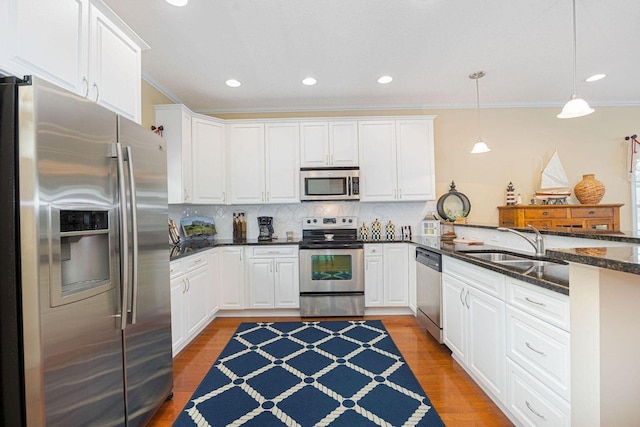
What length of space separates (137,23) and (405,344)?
3498 mm

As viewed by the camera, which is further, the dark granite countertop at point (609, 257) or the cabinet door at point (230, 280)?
the cabinet door at point (230, 280)

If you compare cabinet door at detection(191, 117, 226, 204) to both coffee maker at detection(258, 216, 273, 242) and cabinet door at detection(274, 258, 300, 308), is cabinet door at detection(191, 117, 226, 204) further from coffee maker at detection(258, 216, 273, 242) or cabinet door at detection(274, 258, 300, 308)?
cabinet door at detection(274, 258, 300, 308)

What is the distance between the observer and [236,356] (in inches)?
107

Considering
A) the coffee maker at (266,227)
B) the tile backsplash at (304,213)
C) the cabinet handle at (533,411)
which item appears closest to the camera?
the cabinet handle at (533,411)

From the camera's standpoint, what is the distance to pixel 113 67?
1.83 m

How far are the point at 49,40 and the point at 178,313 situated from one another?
2.07 meters

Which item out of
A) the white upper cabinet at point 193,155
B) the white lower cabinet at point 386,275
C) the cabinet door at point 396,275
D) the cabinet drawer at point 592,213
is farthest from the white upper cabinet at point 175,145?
the cabinet drawer at point 592,213

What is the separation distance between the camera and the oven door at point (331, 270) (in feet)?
12.2

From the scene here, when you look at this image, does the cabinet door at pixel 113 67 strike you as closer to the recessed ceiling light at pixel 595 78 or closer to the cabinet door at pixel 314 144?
the cabinet door at pixel 314 144

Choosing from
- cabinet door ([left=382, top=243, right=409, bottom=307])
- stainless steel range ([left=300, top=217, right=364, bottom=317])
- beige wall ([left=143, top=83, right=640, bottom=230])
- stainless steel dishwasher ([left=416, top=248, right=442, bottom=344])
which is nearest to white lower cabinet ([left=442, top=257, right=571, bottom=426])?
stainless steel dishwasher ([left=416, top=248, right=442, bottom=344])

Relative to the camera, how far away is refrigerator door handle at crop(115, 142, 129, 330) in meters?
1.53

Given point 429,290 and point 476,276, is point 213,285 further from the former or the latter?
point 476,276

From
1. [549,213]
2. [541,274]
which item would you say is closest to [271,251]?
[541,274]

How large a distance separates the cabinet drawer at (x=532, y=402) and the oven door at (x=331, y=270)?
205cm
